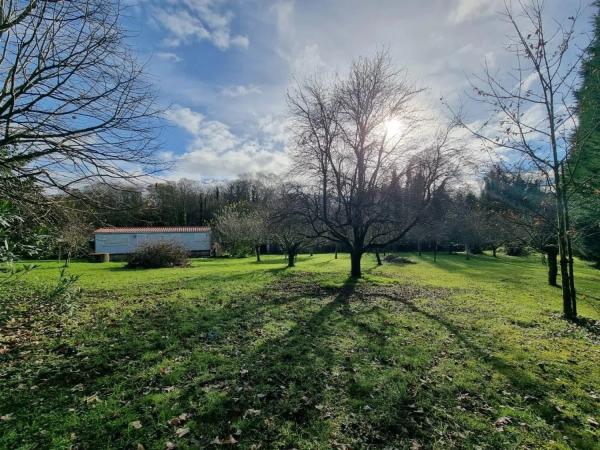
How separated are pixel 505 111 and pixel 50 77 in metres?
9.97

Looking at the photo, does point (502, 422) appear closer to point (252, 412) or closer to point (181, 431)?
point (252, 412)

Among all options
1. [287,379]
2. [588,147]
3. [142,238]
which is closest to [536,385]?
[287,379]

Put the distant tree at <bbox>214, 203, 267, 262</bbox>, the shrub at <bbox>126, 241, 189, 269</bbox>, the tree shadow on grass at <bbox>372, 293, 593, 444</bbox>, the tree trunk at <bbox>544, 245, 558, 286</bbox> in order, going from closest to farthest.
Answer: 1. the tree shadow on grass at <bbox>372, 293, 593, 444</bbox>
2. the tree trunk at <bbox>544, 245, 558, 286</bbox>
3. the shrub at <bbox>126, 241, 189, 269</bbox>
4. the distant tree at <bbox>214, 203, 267, 262</bbox>

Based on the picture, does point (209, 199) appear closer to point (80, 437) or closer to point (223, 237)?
point (223, 237)

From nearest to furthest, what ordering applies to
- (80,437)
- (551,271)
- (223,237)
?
1. (80,437)
2. (551,271)
3. (223,237)

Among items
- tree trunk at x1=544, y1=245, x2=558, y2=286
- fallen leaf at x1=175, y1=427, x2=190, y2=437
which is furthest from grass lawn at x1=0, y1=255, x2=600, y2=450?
tree trunk at x1=544, y1=245, x2=558, y2=286

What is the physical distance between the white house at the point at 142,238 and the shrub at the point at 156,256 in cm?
1250

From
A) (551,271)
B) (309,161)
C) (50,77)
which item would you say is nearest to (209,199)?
(309,161)

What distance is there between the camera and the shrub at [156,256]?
74.3 feet

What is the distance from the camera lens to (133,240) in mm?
38375

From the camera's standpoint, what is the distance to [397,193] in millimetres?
15703

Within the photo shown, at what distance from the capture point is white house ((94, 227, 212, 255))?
122 feet

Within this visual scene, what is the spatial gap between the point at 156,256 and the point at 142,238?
58.9ft

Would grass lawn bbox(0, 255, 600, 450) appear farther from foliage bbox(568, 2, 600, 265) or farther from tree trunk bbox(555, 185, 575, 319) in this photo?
foliage bbox(568, 2, 600, 265)
